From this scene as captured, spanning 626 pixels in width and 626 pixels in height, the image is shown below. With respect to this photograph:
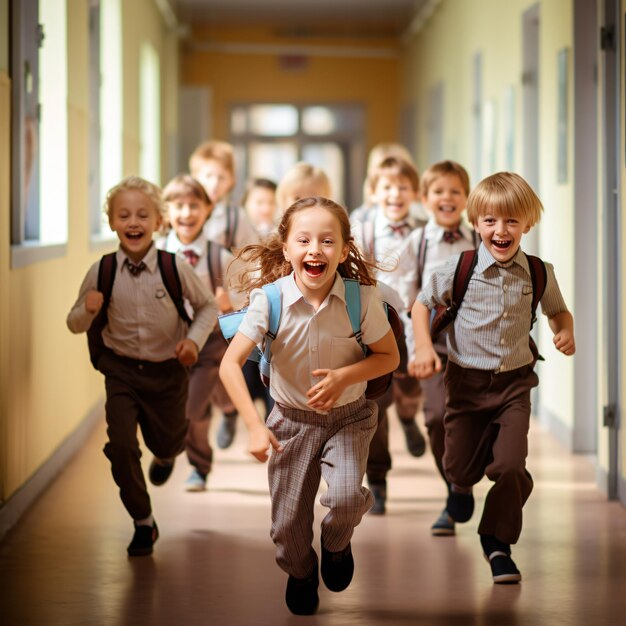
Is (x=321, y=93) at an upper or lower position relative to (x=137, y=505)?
upper

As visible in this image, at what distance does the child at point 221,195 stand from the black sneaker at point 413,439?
4.38 feet

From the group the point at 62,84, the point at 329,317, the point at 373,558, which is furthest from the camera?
the point at 62,84

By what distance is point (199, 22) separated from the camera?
1703 cm

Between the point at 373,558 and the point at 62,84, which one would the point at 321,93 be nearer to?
the point at 62,84

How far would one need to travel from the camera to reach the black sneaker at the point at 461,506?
4.55 metres

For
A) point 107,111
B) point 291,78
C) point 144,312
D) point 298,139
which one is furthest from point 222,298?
point 298,139

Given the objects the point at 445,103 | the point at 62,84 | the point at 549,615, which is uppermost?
→ the point at 445,103

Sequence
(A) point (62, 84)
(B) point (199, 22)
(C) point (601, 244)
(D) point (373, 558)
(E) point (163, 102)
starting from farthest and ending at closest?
(B) point (199, 22) < (E) point (163, 102) < (A) point (62, 84) < (C) point (601, 244) < (D) point (373, 558)

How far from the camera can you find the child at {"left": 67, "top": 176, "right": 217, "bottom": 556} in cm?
448

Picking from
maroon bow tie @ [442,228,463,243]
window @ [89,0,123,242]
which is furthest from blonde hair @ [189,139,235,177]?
maroon bow tie @ [442,228,463,243]

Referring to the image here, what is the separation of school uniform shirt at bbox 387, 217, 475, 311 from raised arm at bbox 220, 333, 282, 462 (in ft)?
5.53

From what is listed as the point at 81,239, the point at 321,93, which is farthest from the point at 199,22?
the point at 81,239

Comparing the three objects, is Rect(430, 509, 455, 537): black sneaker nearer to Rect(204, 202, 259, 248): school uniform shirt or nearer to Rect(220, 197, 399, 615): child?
Rect(220, 197, 399, 615): child

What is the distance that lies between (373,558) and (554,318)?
43.7 inches
